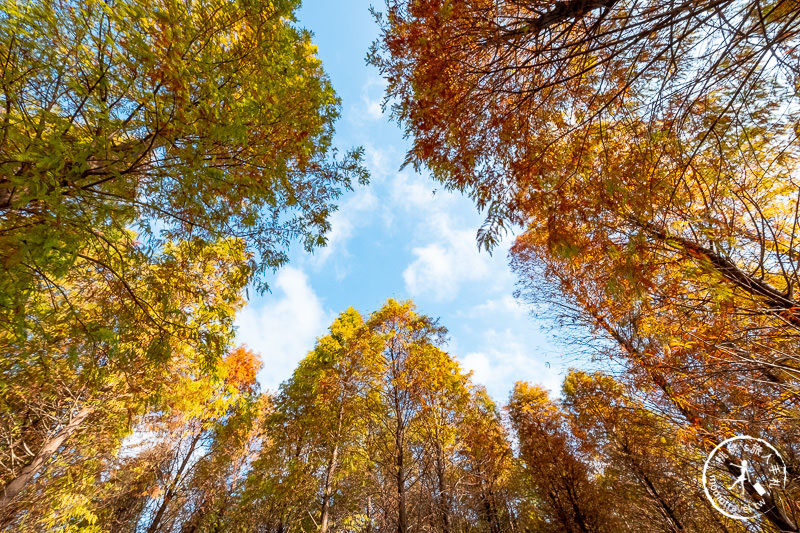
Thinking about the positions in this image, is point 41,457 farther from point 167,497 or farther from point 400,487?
point 400,487

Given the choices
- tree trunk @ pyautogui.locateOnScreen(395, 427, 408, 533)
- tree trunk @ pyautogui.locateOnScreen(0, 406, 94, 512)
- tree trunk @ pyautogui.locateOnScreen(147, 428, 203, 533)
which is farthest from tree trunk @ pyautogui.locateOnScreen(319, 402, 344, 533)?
tree trunk @ pyautogui.locateOnScreen(0, 406, 94, 512)

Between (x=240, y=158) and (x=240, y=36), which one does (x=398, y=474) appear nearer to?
(x=240, y=158)

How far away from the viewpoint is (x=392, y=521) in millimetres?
5969

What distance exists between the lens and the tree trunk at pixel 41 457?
5320 mm

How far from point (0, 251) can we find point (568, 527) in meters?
14.0

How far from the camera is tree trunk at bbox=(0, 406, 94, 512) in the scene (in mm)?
5320

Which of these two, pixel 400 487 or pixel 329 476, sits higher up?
Answer: pixel 329 476

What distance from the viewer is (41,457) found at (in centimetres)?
564

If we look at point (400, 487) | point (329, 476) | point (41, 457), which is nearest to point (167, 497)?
point (41, 457)

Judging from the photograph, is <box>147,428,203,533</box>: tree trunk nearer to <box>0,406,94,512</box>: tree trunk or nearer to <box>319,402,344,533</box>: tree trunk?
<box>0,406,94,512</box>: tree trunk

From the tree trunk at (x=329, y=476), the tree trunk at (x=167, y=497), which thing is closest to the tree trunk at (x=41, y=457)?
the tree trunk at (x=167, y=497)

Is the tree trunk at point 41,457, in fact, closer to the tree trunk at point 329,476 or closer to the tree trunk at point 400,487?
the tree trunk at point 329,476

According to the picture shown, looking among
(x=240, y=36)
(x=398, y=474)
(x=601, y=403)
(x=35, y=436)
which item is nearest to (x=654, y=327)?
(x=601, y=403)

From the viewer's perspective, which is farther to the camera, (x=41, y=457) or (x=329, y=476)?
(x=329, y=476)
